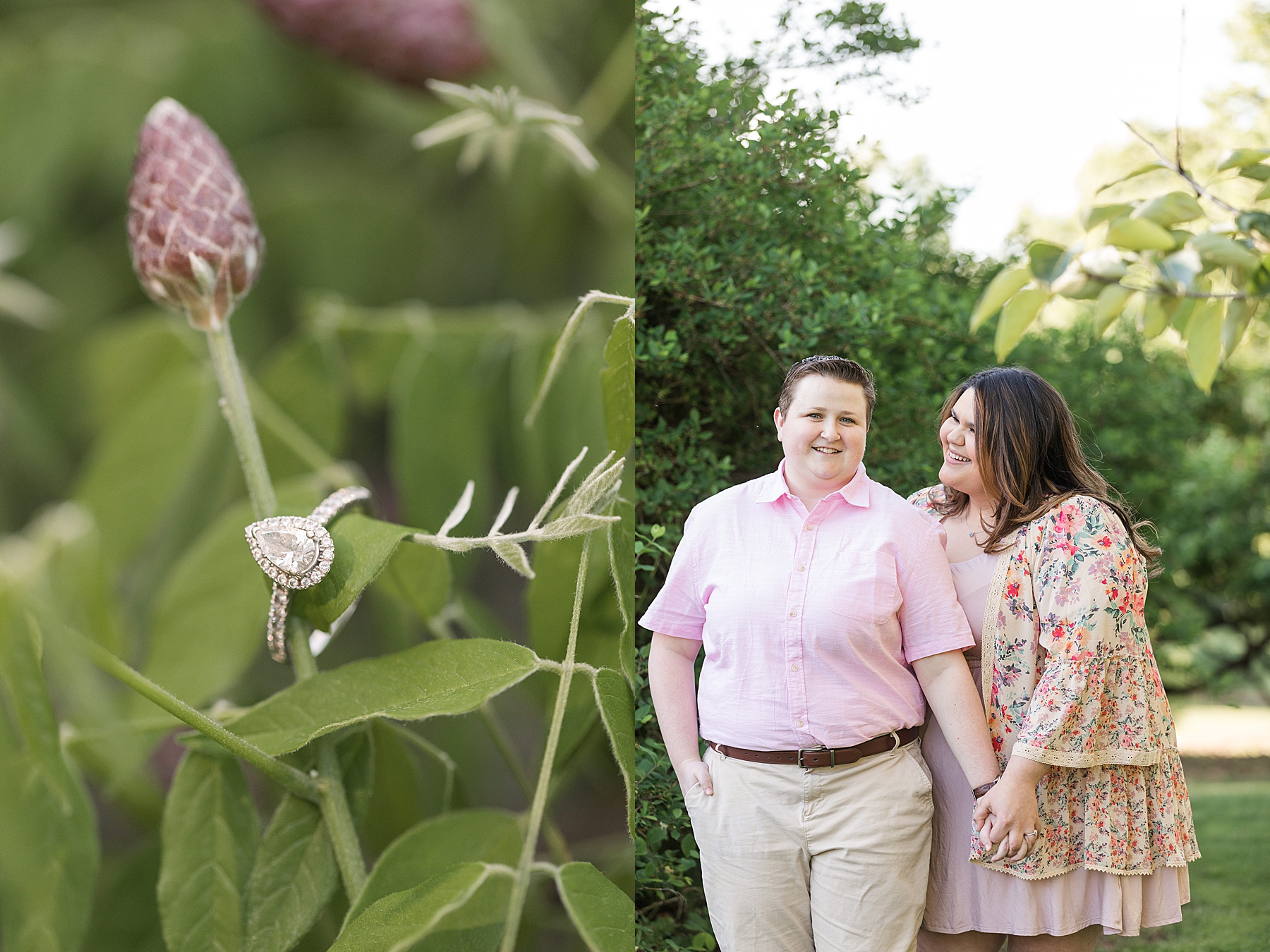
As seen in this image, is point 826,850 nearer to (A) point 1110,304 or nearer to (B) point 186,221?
(A) point 1110,304

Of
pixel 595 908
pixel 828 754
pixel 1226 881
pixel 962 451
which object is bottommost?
pixel 1226 881

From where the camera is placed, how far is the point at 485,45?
0.79m

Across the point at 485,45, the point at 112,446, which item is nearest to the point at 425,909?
the point at 112,446

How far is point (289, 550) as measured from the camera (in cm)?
62

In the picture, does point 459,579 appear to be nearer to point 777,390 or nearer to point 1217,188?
point 777,390

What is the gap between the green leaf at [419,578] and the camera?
0.68 meters

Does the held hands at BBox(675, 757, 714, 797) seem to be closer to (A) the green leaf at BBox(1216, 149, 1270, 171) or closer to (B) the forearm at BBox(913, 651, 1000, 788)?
(B) the forearm at BBox(913, 651, 1000, 788)

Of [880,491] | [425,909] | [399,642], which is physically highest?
[880,491]

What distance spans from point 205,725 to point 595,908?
282 mm

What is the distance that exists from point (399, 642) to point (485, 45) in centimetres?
45

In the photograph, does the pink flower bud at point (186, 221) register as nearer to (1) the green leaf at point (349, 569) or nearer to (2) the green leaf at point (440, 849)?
(1) the green leaf at point (349, 569)

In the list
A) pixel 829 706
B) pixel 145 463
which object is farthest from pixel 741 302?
pixel 145 463

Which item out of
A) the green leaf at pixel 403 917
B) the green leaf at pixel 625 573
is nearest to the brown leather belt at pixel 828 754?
the green leaf at pixel 625 573

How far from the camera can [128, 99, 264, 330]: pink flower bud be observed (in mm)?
606
